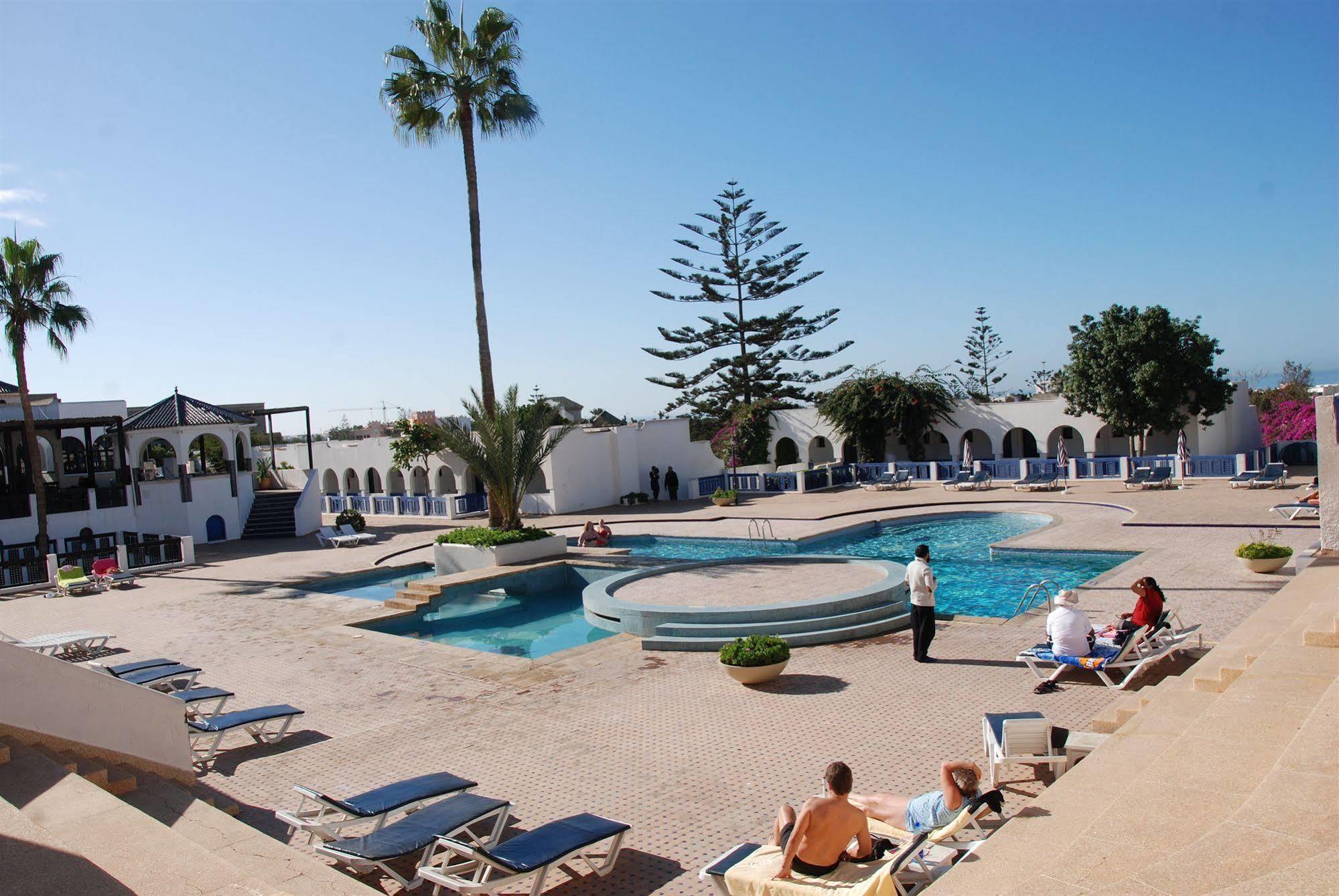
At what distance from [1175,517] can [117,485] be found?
2580 centimetres

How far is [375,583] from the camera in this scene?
1844 cm

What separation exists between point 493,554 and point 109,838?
12600 mm

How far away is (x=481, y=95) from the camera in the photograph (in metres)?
19.9

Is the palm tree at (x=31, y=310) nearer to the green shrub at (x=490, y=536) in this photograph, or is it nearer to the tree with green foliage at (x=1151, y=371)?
the green shrub at (x=490, y=536)

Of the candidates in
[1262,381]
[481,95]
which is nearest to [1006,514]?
[481,95]

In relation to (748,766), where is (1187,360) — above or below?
above

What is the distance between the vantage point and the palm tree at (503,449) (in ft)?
60.0

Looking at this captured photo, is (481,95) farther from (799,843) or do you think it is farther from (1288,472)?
(1288,472)

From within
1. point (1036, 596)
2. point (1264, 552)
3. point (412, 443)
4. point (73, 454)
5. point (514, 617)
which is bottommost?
point (514, 617)

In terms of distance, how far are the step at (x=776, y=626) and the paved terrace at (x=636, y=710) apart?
17.6 inches

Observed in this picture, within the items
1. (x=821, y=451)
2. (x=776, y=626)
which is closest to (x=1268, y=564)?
(x=776, y=626)

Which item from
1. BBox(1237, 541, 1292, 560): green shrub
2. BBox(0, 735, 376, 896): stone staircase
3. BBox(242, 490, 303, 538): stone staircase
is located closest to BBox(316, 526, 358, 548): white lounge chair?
BBox(242, 490, 303, 538): stone staircase

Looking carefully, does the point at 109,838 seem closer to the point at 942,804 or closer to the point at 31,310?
the point at 942,804

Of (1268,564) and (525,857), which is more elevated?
(1268,564)
